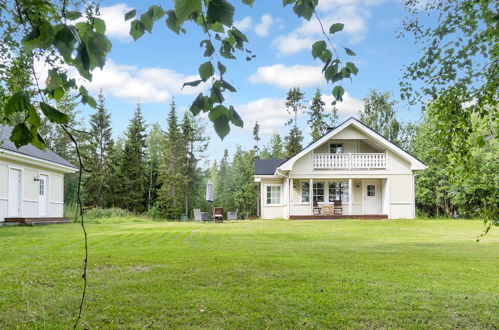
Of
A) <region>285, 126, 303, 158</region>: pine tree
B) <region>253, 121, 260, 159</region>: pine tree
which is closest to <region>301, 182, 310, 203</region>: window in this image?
<region>285, 126, 303, 158</region>: pine tree

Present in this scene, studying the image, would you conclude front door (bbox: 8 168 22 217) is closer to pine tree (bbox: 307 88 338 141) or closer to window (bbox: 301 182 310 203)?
window (bbox: 301 182 310 203)

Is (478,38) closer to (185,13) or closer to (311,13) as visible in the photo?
(311,13)

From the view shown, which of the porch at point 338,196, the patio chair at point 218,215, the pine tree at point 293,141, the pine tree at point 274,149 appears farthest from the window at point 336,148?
the pine tree at point 274,149

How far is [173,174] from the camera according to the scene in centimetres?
3631

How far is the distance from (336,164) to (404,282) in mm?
18978

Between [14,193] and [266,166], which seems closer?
[14,193]

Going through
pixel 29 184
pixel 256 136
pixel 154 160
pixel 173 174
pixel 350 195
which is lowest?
pixel 350 195

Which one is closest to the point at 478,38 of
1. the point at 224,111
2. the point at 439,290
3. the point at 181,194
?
the point at 439,290

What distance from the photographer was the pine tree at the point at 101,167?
36.4m

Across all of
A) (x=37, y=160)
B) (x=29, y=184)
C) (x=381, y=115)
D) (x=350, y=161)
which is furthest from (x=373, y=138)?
(x=381, y=115)

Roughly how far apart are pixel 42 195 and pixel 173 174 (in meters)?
14.5

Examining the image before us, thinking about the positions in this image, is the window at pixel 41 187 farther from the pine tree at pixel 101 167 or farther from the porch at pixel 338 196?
the porch at pixel 338 196

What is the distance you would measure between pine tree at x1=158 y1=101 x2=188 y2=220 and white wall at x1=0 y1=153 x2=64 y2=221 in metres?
11.7

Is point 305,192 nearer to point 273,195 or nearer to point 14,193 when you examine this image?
point 273,195
